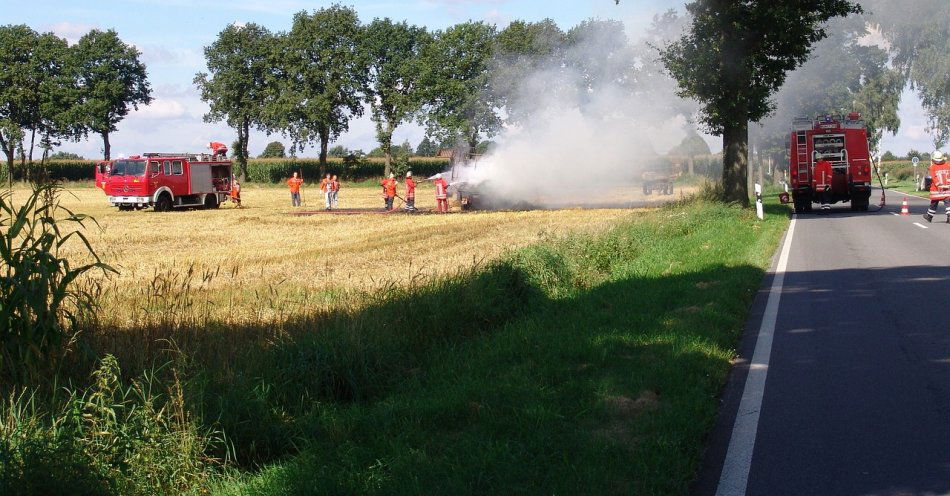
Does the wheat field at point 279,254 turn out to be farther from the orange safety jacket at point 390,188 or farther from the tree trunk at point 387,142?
the tree trunk at point 387,142

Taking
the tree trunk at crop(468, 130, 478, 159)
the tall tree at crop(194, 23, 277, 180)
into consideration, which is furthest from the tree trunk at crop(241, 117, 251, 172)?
the tree trunk at crop(468, 130, 478, 159)

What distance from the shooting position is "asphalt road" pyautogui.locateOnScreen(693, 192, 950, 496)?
5316 millimetres

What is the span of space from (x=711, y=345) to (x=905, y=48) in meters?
70.1

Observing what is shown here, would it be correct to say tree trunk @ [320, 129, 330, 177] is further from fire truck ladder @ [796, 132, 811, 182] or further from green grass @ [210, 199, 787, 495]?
green grass @ [210, 199, 787, 495]

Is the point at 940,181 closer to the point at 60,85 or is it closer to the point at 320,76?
the point at 320,76

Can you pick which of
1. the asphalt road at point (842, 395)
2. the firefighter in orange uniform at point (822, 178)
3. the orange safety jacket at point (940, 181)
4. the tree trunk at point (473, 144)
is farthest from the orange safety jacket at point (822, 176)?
the asphalt road at point (842, 395)

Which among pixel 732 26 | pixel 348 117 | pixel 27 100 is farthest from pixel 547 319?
pixel 27 100

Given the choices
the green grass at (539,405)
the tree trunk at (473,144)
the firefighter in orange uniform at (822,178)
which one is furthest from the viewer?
the tree trunk at (473,144)

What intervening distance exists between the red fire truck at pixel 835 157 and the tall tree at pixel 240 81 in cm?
6082

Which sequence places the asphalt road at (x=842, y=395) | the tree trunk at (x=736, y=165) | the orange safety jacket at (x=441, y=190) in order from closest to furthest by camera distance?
the asphalt road at (x=842, y=395), the tree trunk at (x=736, y=165), the orange safety jacket at (x=441, y=190)

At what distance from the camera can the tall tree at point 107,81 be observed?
83.7m

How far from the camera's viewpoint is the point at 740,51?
28828 mm

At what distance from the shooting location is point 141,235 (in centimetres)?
2550

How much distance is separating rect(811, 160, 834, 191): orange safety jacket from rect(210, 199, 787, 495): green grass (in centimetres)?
2062
